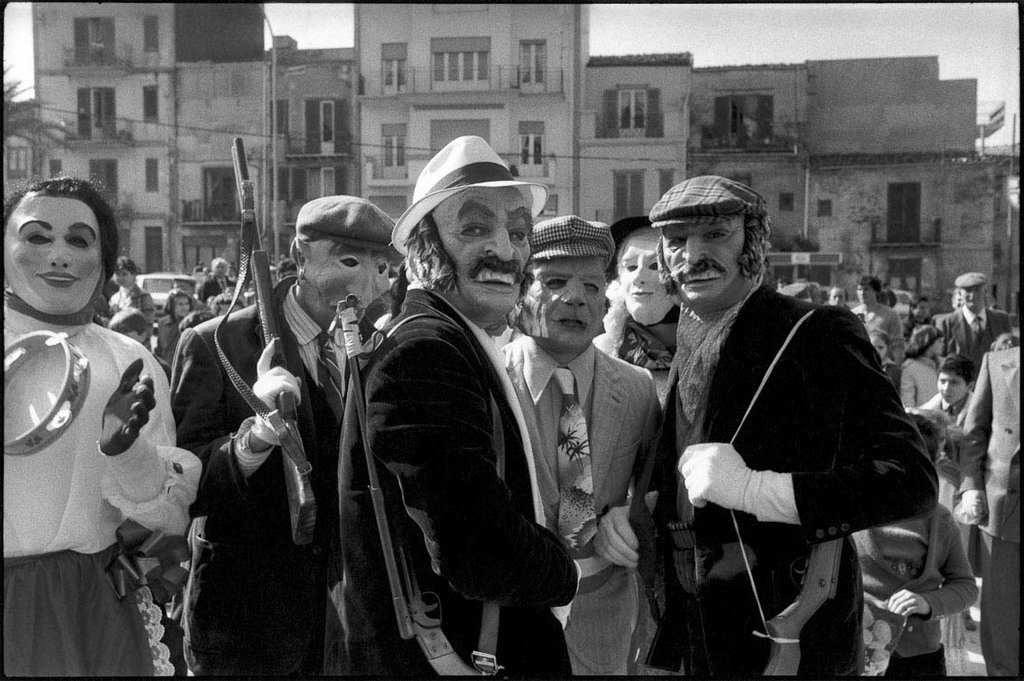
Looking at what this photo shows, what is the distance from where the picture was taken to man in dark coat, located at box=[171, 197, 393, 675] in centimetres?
283

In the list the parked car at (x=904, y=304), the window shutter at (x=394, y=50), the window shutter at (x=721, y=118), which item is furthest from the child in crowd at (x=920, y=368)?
the window shutter at (x=394, y=50)

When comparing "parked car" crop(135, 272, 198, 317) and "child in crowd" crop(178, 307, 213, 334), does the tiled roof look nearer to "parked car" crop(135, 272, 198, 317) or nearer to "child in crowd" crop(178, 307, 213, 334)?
"parked car" crop(135, 272, 198, 317)

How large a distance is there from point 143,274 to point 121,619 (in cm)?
107

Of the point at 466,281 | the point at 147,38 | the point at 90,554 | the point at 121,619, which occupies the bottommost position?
the point at 121,619

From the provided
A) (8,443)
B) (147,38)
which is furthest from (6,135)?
(8,443)

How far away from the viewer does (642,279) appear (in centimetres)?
336

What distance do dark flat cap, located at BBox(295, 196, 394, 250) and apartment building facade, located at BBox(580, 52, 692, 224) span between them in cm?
59

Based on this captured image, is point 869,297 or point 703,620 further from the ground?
point 869,297

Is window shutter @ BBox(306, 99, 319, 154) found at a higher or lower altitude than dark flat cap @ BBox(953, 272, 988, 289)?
higher

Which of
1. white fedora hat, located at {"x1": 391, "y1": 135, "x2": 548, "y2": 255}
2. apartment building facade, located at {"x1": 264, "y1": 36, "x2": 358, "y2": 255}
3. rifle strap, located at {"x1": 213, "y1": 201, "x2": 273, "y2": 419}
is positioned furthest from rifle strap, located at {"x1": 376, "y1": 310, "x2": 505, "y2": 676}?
apartment building facade, located at {"x1": 264, "y1": 36, "x2": 358, "y2": 255}

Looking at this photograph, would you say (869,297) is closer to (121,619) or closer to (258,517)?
(258,517)

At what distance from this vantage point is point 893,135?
304 cm

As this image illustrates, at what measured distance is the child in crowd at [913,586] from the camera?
310cm

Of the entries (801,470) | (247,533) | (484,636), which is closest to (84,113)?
(247,533)
